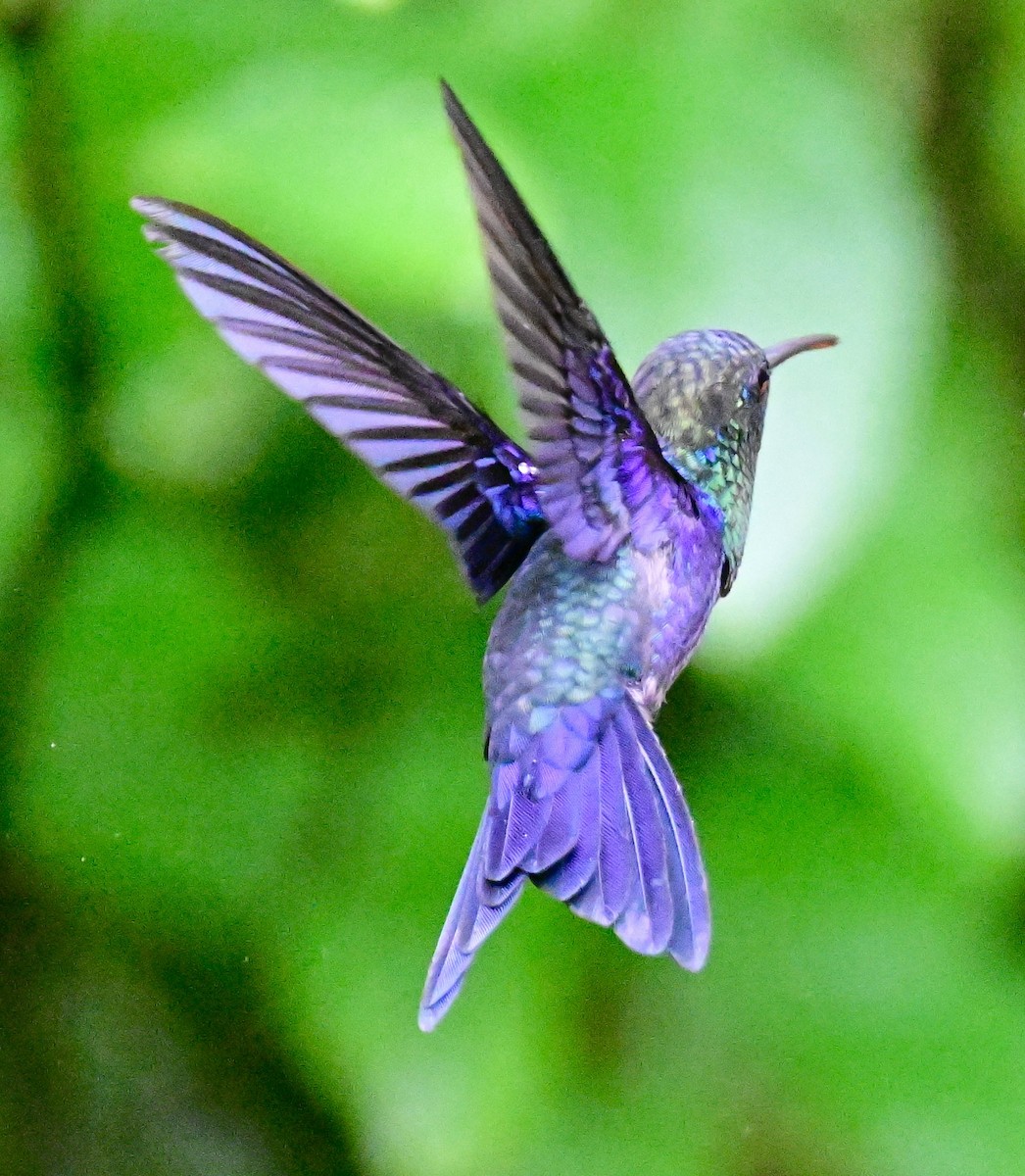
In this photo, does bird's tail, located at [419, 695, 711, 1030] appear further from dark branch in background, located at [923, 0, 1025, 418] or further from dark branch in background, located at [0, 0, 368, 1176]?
dark branch in background, located at [923, 0, 1025, 418]

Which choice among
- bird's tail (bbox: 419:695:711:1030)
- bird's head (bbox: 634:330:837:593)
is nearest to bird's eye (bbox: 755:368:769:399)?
bird's head (bbox: 634:330:837:593)

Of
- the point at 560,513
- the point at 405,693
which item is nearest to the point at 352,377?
the point at 560,513

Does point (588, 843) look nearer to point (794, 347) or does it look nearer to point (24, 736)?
point (794, 347)

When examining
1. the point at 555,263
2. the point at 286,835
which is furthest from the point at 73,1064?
the point at 555,263

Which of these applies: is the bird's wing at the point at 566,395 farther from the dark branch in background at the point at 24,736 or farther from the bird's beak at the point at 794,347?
the dark branch in background at the point at 24,736

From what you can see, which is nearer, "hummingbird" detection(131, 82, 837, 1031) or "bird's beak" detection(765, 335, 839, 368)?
"hummingbird" detection(131, 82, 837, 1031)

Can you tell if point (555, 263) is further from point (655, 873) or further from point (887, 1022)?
point (887, 1022)
